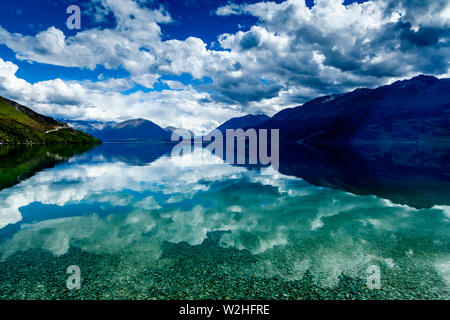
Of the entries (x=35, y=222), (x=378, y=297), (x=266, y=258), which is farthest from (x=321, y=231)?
(x=35, y=222)

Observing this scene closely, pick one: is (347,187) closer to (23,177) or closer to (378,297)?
(378,297)

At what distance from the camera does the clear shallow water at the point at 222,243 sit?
14531 mm

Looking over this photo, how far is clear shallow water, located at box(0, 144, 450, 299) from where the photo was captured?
14531mm

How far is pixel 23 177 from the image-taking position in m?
48.2

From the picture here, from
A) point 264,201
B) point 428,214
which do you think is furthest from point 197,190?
point 428,214

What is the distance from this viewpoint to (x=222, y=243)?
20422 mm

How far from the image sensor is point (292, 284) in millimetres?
14797

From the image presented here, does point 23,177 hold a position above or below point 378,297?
above

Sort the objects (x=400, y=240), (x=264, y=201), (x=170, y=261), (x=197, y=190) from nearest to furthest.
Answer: (x=170, y=261) < (x=400, y=240) < (x=264, y=201) < (x=197, y=190)

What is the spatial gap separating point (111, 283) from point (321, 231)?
59.4 feet

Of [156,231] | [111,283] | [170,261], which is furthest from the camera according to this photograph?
[156,231]

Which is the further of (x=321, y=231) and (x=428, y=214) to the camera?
(x=428, y=214)
